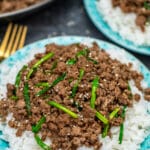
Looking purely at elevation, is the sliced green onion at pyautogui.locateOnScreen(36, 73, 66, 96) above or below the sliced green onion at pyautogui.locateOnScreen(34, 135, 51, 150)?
above

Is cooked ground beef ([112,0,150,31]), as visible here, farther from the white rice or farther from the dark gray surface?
the dark gray surface

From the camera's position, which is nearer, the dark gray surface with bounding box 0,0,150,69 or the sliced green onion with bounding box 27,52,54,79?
the sliced green onion with bounding box 27,52,54,79

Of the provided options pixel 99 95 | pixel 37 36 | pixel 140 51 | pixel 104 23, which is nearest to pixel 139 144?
pixel 99 95

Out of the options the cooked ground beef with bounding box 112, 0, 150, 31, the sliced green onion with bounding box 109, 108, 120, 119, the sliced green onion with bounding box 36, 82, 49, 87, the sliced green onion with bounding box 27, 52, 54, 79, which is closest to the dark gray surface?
the cooked ground beef with bounding box 112, 0, 150, 31

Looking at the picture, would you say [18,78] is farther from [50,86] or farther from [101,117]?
[101,117]

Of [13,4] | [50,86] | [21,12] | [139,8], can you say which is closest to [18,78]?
[50,86]

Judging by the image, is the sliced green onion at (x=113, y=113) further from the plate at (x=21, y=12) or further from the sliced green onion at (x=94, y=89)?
the plate at (x=21, y=12)
